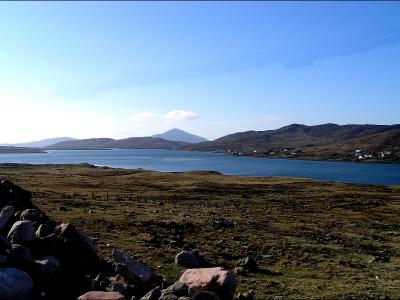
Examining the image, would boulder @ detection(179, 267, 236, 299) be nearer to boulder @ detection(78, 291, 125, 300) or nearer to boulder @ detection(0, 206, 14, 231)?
boulder @ detection(78, 291, 125, 300)

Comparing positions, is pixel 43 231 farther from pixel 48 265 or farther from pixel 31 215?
pixel 48 265

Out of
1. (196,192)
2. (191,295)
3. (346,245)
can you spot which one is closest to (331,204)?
(196,192)

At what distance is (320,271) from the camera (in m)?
24.7

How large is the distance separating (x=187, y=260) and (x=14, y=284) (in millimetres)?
10212

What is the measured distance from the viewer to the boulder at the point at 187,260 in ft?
79.0

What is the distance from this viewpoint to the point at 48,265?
18.6m

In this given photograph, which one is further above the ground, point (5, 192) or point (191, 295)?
point (5, 192)

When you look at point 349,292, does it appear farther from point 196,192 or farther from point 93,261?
point 196,192

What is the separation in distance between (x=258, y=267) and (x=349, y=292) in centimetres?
635

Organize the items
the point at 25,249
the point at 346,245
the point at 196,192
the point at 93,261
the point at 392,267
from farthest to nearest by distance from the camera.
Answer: the point at 196,192
the point at 346,245
the point at 392,267
the point at 93,261
the point at 25,249

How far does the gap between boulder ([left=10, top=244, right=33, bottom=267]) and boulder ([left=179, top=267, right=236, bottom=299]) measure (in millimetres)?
6325

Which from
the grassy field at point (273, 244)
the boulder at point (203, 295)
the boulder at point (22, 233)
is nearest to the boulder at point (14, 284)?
the boulder at point (22, 233)

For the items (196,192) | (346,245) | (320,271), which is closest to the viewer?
(320,271)

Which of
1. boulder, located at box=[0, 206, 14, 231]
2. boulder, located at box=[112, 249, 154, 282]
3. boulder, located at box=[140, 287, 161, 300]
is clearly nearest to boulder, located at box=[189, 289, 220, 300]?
boulder, located at box=[140, 287, 161, 300]
